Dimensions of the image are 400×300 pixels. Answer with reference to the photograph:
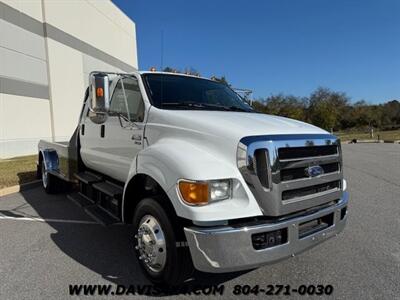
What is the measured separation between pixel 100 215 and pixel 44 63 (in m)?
19.6

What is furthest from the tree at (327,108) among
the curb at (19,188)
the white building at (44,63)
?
the curb at (19,188)

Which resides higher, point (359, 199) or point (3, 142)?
point (3, 142)

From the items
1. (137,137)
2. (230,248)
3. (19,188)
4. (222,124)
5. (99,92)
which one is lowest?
(19,188)

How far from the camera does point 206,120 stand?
360 centimetres

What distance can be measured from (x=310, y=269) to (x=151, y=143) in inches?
85.5

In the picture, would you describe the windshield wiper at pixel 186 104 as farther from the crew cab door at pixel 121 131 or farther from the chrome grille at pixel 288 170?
the chrome grille at pixel 288 170

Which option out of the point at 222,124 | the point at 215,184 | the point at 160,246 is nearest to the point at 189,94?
the point at 222,124

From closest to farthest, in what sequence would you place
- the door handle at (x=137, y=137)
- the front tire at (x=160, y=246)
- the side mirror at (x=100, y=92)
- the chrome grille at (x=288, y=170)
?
the chrome grille at (x=288, y=170)
the front tire at (x=160, y=246)
the side mirror at (x=100, y=92)
the door handle at (x=137, y=137)

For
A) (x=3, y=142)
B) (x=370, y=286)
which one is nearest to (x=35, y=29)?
(x=3, y=142)

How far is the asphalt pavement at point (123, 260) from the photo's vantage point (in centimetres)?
354

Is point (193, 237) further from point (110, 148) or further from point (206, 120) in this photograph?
point (110, 148)

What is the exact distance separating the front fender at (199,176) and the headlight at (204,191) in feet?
0.13

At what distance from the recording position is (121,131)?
4.53 metres

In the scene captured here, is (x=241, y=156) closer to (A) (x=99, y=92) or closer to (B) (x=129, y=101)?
(A) (x=99, y=92)
